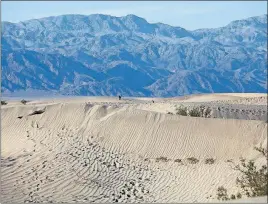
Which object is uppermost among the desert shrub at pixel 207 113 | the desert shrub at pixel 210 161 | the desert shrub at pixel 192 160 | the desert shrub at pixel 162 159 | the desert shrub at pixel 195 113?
the desert shrub at pixel 195 113

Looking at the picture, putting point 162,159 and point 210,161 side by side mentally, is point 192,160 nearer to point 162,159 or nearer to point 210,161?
point 210,161

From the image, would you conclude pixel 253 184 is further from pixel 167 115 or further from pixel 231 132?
pixel 167 115

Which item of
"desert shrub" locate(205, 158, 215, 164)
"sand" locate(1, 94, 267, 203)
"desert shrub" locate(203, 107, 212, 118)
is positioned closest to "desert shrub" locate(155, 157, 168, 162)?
"sand" locate(1, 94, 267, 203)

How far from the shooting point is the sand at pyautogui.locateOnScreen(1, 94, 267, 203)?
20.0m

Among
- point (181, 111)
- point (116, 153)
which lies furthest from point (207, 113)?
point (116, 153)

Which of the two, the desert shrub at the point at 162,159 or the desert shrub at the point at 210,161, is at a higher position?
the desert shrub at the point at 210,161

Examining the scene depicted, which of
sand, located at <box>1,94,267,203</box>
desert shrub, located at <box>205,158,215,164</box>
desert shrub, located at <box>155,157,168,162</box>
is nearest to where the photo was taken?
sand, located at <box>1,94,267,203</box>

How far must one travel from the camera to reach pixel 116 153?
24.8m

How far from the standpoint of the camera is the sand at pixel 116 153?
20.0m

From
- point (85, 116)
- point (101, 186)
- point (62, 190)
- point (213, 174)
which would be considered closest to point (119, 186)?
point (101, 186)

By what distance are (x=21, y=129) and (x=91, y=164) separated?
20.3 ft

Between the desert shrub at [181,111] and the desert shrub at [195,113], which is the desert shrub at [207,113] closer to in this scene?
the desert shrub at [195,113]

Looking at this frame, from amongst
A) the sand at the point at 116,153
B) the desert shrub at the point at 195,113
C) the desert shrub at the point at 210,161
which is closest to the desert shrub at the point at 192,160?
the sand at the point at 116,153

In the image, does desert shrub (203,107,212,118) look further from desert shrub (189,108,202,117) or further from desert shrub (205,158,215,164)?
desert shrub (205,158,215,164)
